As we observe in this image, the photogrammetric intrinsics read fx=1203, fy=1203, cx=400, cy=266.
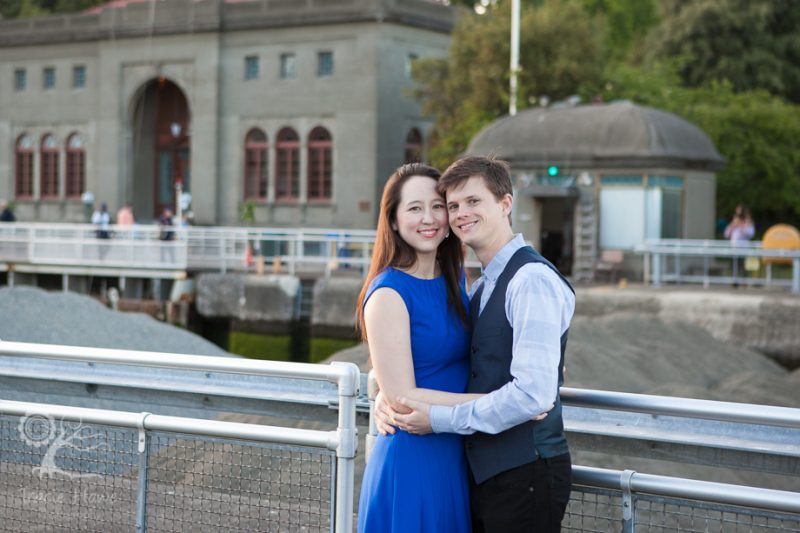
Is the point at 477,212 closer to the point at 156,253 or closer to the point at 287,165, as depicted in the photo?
the point at 156,253

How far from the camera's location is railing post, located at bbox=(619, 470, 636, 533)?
4.77 m

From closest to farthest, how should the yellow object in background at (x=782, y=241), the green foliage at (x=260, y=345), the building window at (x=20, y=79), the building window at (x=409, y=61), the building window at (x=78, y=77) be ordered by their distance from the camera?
the yellow object in background at (x=782, y=241), the green foliage at (x=260, y=345), the building window at (x=409, y=61), the building window at (x=78, y=77), the building window at (x=20, y=79)

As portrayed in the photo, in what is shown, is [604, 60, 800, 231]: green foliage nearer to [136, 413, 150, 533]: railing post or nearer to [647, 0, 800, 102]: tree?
[647, 0, 800, 102]: tree

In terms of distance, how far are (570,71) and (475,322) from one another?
3503 cm

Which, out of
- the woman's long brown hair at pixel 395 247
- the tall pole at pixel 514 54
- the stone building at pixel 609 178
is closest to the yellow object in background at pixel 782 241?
the stone building at pixel 609 178

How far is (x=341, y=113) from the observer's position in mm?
43969

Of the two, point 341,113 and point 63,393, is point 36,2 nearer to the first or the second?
point 341,113

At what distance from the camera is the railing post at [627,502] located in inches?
188

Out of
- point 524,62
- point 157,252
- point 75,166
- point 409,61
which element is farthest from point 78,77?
point 524,62

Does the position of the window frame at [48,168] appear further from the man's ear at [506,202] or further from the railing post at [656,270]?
the man's ear at [506,202]

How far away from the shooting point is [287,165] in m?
45.6

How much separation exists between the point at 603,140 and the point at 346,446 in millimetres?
25353

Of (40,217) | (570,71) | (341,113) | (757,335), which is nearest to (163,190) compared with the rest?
(40,217)

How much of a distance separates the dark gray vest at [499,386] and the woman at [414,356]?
0.12 meters
